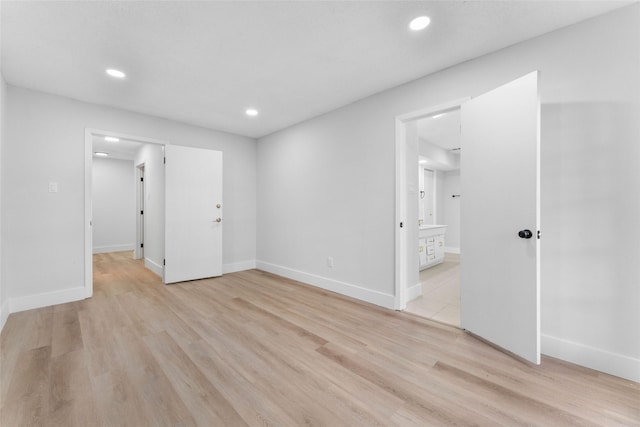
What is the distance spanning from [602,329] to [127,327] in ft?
12.8

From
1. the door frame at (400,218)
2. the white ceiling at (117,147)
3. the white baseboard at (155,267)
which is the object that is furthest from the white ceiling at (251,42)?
the white baseboard at (155,267)

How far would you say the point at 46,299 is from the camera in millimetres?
3035

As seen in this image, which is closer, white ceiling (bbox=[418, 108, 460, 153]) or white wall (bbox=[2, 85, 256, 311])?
white wall (bbox=[2, 85, 256, 311])

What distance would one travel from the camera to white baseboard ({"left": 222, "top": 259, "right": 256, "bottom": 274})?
183 inches

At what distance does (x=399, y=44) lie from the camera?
2.17 metres

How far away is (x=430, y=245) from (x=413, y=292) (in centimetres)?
215

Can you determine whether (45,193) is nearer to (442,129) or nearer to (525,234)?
(525,234)

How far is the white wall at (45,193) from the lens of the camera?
2889 mm

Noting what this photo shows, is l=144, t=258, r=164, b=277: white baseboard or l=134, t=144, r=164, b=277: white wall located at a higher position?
l=134, t=144, r=164, b=277: white wall

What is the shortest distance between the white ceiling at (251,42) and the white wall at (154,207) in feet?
5.04

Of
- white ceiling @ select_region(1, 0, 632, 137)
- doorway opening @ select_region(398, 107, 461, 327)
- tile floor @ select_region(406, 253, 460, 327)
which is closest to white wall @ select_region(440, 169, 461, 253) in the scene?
doorway opening @ select_region(398, 107, 461, 327)

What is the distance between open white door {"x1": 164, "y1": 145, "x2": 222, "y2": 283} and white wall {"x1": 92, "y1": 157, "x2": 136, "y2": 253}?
3.66 metres

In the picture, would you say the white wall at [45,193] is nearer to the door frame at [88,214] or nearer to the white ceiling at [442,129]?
the door frame at [88,214]

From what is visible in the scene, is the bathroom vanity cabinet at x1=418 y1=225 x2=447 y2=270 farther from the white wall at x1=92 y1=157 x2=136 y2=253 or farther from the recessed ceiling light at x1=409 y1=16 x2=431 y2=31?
the white wall at x1=92 y1=157 x2=136 y2=253
